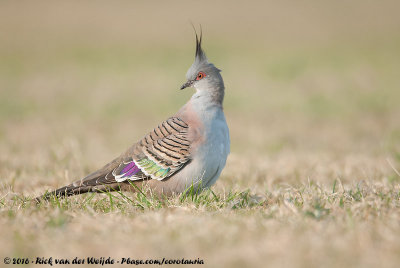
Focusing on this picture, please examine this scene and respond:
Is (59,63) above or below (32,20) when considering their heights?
below

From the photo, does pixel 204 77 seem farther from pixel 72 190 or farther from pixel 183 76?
pixel 183 76

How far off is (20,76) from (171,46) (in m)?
7.12

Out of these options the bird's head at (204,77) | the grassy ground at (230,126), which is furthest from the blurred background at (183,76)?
the bird's head at (204,77)

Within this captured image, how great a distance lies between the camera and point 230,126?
10.6m

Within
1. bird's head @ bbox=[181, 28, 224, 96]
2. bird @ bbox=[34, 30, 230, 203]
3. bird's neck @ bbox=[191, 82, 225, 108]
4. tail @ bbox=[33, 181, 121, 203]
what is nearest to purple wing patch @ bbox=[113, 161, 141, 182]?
bird @ bbox=[34, 30, 230, 203]

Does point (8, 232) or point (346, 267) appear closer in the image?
point (346, 267)

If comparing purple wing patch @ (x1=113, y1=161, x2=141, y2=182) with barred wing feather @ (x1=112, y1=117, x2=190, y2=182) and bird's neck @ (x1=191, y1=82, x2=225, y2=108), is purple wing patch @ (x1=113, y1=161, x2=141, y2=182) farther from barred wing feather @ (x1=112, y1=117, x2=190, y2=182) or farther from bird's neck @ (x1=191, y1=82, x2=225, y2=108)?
bird's neck @ (x1=191, y1=82, x2=225, y2=108)

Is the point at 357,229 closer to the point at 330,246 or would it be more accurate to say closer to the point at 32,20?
the point at 330,246

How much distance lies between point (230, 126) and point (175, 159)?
627 cm

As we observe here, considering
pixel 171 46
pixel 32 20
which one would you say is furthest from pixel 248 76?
pixel 32 20

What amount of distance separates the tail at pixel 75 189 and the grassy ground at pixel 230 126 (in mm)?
109

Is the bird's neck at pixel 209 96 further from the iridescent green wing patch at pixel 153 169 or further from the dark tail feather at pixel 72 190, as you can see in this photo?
the dark tail feather at pixel 72 190

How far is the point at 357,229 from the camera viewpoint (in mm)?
3115

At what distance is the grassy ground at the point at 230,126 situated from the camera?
10.0 feet
